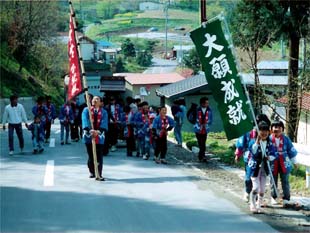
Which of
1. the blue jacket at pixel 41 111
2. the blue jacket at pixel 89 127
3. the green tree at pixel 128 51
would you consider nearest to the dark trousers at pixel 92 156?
the blue jacket at pixel 89 127

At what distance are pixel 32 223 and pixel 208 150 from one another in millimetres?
9731

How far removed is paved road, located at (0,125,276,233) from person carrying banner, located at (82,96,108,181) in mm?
456

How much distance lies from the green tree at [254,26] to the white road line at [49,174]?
7.23 meters

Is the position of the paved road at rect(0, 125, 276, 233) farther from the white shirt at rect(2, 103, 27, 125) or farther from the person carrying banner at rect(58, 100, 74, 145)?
the person carrying banner at rect(58, 100, 74, 145)

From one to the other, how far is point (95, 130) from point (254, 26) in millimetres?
9191

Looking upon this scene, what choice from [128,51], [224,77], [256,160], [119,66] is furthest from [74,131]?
[128,51]

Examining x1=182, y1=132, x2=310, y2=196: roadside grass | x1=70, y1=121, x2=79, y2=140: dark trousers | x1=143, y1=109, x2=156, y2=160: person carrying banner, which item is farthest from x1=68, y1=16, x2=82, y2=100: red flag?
x1=70, y1=121, x2=79, y2=140: dark trousers

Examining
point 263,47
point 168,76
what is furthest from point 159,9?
point 263,47

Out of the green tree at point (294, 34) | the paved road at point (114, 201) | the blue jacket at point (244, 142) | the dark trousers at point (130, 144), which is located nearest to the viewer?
the paved road at point (114, 201)

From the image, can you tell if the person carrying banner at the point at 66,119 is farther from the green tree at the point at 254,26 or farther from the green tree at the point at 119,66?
the green tree at the point at 119,66

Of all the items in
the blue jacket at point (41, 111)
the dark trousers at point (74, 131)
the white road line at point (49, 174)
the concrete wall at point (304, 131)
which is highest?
the blue jacket at point (41, 111)

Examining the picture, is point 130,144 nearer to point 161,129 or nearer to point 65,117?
point 161,129

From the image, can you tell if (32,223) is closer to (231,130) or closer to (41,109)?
(231,130)

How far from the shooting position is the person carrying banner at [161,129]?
542 inches
